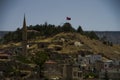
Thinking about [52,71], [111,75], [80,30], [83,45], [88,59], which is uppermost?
[80,30]

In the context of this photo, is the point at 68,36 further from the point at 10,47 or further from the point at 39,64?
the point at 39,64

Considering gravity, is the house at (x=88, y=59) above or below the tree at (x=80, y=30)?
below

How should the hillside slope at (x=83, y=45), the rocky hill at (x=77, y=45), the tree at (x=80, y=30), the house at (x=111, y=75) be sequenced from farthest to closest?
the tree at (x=80, y=30), the hillside slope at (x=83, y=45), the rocky hill at (x=77, y=45), the house at (x=111, y=75)

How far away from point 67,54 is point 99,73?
8.19 meters

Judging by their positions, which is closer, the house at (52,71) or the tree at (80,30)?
the house at (52,71)

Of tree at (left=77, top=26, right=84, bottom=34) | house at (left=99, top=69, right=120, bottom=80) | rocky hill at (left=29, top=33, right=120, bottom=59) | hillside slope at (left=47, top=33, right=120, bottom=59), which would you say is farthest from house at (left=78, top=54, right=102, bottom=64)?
tree at (left=77, top=26, right=84, bottom=34)

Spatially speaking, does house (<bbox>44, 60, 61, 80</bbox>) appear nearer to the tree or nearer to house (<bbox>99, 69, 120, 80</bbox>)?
house (<bbox>99, 69, 120, 80</bbox>)

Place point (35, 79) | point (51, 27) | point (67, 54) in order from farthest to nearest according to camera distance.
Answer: point (51, 27) < point (67, 54) < point (35, 79)

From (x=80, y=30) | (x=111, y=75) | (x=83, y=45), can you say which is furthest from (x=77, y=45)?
(x=111, y=75)

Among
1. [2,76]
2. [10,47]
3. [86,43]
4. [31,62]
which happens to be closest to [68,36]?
[86,43]

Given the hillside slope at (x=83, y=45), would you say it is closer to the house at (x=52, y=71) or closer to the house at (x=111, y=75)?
the house at (x=52, y=71)

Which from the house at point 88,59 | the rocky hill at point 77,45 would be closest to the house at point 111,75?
the house at point 88,59

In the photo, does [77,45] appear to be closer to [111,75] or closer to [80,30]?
[80,30]

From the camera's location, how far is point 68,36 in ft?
123
